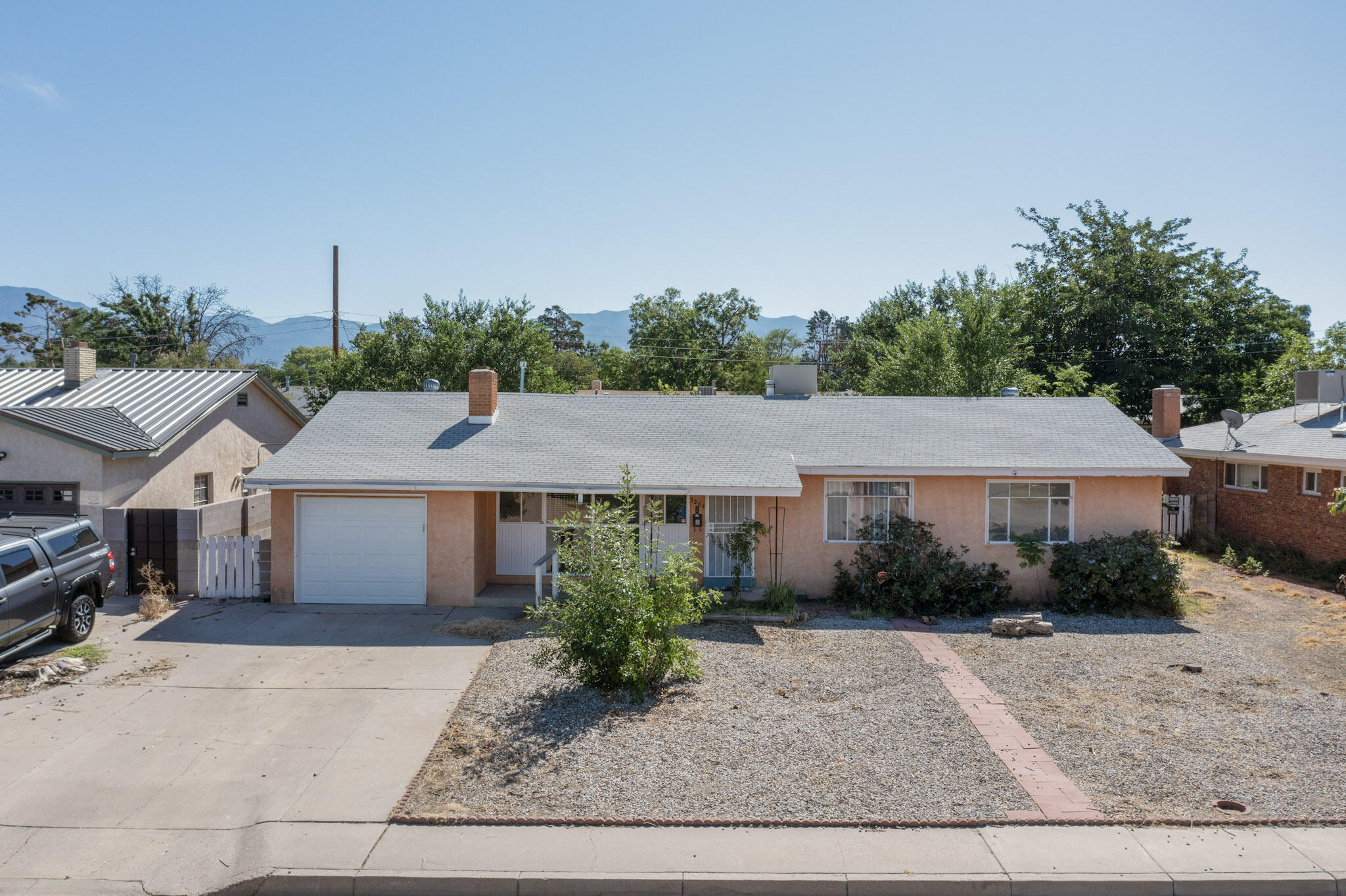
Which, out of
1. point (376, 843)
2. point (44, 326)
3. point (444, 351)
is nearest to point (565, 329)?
point (44, 326)

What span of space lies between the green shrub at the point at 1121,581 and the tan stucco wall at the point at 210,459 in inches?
677

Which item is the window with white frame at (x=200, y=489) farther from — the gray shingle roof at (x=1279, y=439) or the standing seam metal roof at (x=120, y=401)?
the gray shingle roof at (x=1279, y=439)

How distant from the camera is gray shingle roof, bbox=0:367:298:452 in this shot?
15.1 metres

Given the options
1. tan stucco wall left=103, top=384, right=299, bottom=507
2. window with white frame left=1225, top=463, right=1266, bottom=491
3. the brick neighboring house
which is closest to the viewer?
tan stucco wall left=103, top=384, right=299, bottom=507

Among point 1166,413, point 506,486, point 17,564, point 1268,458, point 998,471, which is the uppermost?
point 1166,413

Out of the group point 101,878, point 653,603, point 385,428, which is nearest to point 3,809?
point 101,878

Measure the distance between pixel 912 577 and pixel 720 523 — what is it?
349cm

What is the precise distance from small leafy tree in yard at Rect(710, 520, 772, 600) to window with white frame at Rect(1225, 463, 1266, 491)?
13.6 m

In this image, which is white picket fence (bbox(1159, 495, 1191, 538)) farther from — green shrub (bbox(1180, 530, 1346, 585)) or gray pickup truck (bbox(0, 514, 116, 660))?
gray pickup truck (bbox(0, 514, 116, 660))

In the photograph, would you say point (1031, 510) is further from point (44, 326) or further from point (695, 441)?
point (44, 326)

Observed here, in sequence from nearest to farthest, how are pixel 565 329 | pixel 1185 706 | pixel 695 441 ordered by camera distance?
pixel 1185 706 < pixel 695 441 < pixel 565 329

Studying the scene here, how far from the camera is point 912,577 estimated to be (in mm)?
14086

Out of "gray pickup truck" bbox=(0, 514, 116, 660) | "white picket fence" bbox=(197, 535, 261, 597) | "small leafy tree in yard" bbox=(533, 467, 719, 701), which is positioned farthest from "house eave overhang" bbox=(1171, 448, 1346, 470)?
"gray pickup truck" bbox=(0, 514, 116, 660)

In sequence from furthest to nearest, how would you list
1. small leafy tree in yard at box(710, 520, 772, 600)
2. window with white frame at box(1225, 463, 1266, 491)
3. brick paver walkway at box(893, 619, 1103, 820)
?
1. window with white frame at box(1225, 463, 1266, 491)
2. small leafy tree in yard at box(710, 520, 772, 600)
3. brick paver walkway at box(893, 619, 1103, 820)
